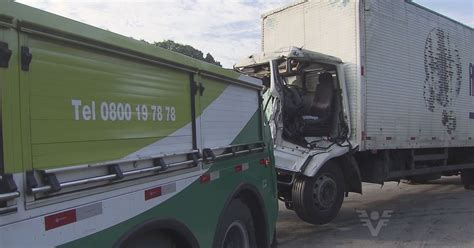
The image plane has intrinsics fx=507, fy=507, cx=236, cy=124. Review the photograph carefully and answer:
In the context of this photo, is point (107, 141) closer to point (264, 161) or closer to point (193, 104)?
point (193, 104)

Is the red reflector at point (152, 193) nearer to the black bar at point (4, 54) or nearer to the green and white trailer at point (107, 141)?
the green and white trailer at point (107, 141)

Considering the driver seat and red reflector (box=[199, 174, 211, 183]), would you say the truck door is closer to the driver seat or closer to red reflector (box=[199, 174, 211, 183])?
red reflector (box=[199, 174, 211, 183])

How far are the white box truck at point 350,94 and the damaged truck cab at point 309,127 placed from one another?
0.02 meters

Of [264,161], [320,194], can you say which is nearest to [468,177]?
[320,194]

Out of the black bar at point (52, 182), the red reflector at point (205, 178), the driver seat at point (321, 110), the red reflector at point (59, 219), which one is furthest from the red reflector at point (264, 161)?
the black bar at point (52, 182)

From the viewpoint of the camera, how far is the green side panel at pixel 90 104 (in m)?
2.51

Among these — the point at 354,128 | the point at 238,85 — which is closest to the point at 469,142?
the point at 354,128

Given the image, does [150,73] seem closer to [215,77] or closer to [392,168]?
[215,77]

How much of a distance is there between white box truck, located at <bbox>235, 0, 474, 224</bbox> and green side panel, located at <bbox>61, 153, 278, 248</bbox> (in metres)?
2.84

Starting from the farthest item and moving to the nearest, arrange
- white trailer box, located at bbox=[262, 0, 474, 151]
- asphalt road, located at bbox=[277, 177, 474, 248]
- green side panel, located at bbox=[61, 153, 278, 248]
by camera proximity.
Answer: white trailer box, located at bbox=[262, 0, 474, 151] → asphalt road, located at bbox=[277, 177, 474, 248] → green side panel, located at bbox=[61, 153, 278, 248]

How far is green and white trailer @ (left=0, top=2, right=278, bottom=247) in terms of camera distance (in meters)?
2.37

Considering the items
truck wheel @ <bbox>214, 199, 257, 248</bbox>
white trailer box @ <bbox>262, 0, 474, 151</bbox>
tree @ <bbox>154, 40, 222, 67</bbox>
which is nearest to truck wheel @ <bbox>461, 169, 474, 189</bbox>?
white trailer box @ <bbox>262, 0, 474, 151</bbox>

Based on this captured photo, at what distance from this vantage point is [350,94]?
9.30 metres

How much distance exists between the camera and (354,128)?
9.20m
